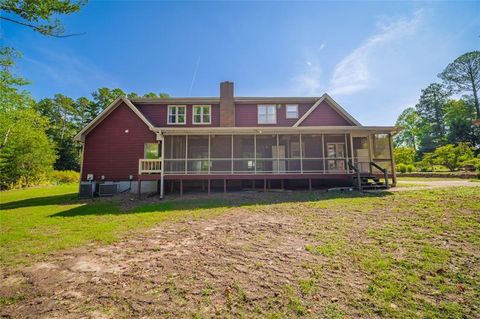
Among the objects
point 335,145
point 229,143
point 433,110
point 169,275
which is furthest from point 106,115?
point 433,110

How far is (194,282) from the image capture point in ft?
11.3

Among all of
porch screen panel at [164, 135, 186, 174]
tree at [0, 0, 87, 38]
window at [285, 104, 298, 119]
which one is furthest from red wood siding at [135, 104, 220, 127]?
tree at [0, 0, 87, 38]

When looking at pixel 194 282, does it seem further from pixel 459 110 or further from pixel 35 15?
pixel 459 110

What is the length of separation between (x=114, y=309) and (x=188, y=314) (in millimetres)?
1055

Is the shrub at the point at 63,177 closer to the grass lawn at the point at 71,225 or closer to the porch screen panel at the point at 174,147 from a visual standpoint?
the porch screen panel at the point at 174,147

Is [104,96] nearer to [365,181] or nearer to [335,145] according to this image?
[335,145]

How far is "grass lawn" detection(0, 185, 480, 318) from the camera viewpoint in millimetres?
2844

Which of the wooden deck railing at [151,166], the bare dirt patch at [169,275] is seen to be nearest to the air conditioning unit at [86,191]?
the wooden deck railing at [151,166]

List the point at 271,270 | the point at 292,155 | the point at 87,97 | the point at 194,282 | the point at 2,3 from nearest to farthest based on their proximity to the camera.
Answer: the point at 194,282 → the point at 271,270 → the point at 2,3 → the point at 292,155 → the point at 87,97

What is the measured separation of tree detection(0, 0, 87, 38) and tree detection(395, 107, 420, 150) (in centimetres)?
5718

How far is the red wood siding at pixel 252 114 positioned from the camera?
1670cm

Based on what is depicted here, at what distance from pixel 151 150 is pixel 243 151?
23.0 feet

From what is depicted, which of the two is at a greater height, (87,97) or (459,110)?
(87,97)

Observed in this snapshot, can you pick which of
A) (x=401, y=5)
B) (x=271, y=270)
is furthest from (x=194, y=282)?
(x=401, y=5)
